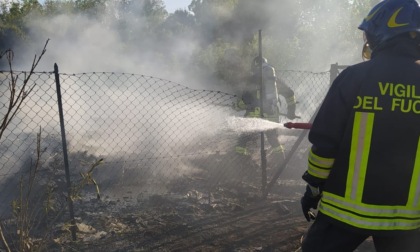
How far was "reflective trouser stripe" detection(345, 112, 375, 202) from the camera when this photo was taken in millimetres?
1936

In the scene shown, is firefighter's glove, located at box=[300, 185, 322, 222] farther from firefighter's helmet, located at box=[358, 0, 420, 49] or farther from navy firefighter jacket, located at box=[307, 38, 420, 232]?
firefighter's helmet, located at box=[358, 0, 420, 49]

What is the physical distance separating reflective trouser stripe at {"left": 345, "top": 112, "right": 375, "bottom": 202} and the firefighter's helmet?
491 mm

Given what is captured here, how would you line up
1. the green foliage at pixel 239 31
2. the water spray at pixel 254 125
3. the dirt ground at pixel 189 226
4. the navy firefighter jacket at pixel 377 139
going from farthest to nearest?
the green foliage at pixel 239 31, the water spray at pixel 254 125, the dirt ground at pixel 189 226, the navy firefighter jacket at pixel 377 139

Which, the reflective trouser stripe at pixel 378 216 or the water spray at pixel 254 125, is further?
the water spray at pixel 254 125

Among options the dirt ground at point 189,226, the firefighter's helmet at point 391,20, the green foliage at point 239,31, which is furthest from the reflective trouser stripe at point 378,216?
the green foliage at point 239,31

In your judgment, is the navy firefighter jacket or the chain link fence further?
the chain link fence

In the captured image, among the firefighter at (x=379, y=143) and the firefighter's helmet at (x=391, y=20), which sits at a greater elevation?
the firefighter's helmet at (x=391, y=20)

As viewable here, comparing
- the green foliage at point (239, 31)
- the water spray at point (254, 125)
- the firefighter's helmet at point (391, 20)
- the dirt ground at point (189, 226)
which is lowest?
the dirt ground at point (189, 226)

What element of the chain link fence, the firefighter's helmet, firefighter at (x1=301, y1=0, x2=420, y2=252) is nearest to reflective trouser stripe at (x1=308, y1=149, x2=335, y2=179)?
firefighter at (x1=301, y1=0, x2=420, y2=252)

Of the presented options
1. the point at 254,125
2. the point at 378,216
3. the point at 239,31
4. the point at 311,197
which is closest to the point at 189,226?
the point at 254,125

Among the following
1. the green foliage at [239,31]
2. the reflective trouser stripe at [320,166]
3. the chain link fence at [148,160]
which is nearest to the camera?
the reflective trouser stripe at [320,166]

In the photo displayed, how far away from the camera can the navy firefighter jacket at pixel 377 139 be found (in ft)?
6.30

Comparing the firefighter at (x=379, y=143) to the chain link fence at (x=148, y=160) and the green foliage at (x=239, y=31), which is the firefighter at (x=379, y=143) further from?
the green foliage at (x=239, y=31)

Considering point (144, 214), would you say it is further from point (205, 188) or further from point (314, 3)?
point (314, 3)
